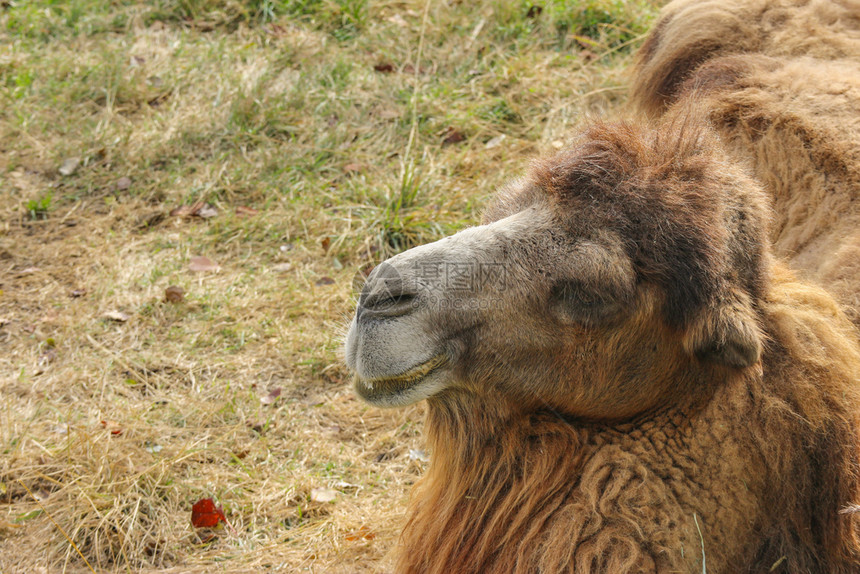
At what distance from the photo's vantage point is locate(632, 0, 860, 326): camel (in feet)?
11.5

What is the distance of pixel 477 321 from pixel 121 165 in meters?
4.67

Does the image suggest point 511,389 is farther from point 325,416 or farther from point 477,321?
point 325,416

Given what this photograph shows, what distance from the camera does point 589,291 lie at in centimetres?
282

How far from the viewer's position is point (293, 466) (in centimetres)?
441

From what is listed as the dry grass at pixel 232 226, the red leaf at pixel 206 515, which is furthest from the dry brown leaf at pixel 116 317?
the red leaf at pixel 206 515

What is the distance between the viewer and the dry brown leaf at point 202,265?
5.78 meters

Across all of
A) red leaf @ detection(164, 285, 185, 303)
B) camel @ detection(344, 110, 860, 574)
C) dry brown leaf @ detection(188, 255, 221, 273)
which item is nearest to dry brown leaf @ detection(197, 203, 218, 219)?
dry brown leaf @ detection(188, 255, 221, 273)

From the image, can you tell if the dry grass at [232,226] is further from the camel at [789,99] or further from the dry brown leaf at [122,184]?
→ the camel at [789,99]

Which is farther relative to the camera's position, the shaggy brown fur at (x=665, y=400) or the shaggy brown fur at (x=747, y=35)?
the shaggy brown fur at (x=747, y=35)

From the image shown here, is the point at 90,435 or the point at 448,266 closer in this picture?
the point at 448,266

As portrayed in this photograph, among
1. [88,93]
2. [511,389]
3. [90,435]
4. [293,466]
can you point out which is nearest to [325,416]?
[293,466]

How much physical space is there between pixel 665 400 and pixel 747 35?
2.65m

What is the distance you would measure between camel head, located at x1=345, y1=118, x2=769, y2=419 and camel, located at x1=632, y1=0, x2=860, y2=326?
747 millimetres

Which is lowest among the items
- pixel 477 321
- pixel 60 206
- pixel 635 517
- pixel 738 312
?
pixel 60 206
